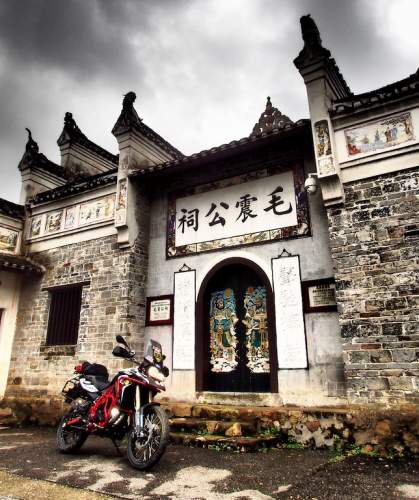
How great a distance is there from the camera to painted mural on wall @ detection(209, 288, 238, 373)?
7219 mm

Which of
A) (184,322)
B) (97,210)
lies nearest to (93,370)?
(184,322)

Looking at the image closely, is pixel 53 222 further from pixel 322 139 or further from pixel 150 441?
pixel 150 441

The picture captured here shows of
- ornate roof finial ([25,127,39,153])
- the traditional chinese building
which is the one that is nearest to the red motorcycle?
the traditional chinese building

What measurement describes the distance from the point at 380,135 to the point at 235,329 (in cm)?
425

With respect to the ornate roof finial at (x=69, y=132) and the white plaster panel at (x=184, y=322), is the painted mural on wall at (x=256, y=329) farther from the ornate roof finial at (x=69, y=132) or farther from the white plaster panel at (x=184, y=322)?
the ornate roof finial at (x=69, y=132)

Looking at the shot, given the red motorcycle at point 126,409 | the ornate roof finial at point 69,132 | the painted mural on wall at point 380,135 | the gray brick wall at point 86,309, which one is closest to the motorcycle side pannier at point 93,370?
the red motorcycle at point 126,409

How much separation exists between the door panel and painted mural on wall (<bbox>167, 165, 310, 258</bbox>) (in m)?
0.74

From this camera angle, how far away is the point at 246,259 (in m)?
7.24

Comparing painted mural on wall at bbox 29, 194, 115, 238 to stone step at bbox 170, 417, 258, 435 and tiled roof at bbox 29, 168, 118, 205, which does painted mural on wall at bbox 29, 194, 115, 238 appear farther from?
stone step at bbox 170, 417, 258, 435

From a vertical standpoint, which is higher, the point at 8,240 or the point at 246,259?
the point at 8,240

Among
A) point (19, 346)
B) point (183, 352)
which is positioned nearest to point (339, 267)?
point (183, 352)

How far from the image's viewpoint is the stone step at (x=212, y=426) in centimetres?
555

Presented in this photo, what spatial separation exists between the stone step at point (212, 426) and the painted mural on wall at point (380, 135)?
465cm

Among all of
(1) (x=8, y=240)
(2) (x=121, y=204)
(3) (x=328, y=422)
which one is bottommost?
(3) (x=328, y=422)
